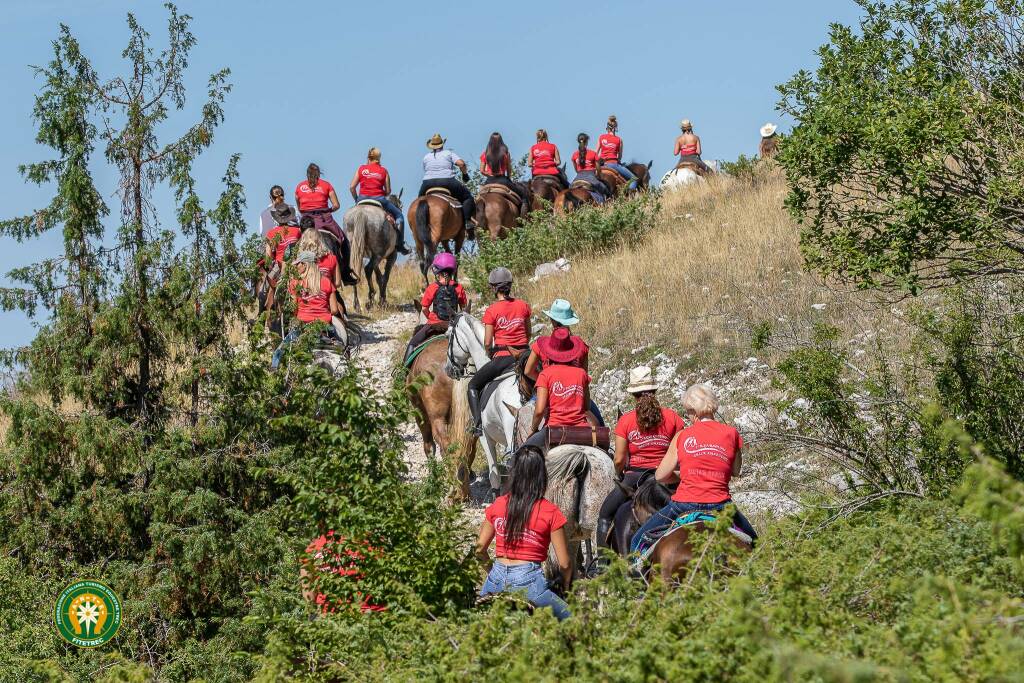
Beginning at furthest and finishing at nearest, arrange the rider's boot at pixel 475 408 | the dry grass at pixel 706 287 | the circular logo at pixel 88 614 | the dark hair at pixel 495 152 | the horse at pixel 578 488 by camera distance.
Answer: the dark hair at pixel 495 152 < the dry grass at pixel 706 287 < the rider's boot at pixel 475 408 < the horse at pixel 578 488 < the circular logo at pixel 88 614

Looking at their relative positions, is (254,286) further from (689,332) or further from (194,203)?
(689,332)

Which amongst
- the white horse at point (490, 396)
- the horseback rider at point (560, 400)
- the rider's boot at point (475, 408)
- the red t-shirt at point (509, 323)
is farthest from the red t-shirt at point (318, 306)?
the horseback rider at point (560, 400)

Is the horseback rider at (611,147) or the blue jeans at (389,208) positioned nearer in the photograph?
the blue jeans at (389,208)

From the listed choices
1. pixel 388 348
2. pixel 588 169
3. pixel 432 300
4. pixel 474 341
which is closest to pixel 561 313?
pixel 474 341

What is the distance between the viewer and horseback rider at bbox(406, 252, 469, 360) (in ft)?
50.8

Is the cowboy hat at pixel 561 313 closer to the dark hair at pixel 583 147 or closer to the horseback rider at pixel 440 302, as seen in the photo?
the horseback rider at pixel 440 302

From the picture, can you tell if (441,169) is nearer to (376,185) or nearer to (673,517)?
(376,185)

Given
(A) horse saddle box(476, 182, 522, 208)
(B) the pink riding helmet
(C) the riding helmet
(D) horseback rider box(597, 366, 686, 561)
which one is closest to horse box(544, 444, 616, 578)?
(D) horseback rider box(597, 366, 686, 561)

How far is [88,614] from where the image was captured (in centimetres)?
891

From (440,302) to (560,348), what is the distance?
4.47 meters

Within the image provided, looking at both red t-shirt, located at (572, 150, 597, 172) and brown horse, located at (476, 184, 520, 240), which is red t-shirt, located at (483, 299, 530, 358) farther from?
red t-shirt, located at (572, 150, 597, 172)

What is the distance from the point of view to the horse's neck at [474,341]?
14.0 meters

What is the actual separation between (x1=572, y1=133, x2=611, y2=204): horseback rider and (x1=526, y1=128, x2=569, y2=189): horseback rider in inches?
21.1

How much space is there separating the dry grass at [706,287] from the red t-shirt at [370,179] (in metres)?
3.85
